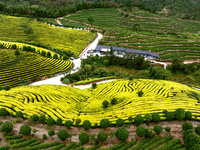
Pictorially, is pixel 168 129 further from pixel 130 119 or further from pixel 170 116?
pixel 130 119

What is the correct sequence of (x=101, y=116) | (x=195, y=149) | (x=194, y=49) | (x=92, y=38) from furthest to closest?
(x=92, y=38), (x=194, y=49), (x=101, y=116), (x=195, y=149)

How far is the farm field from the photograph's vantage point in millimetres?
71438

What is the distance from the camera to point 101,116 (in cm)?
2541

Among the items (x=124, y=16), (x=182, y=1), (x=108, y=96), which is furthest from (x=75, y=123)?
(x=182, y=1)

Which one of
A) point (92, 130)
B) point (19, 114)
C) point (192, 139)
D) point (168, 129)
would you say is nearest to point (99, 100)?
point (92, 130)

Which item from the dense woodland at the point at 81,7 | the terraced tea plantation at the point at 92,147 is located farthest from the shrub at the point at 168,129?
the dense woodland at the point at 81,7

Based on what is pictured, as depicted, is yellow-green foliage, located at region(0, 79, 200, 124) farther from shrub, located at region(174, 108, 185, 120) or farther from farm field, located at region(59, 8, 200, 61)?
farm field, located at region(59, 8, 200, 61)

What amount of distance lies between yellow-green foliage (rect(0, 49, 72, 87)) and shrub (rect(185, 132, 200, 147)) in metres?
41.7

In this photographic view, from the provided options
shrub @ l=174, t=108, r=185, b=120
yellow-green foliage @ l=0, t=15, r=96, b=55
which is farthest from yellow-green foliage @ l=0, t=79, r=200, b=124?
yellow-green foliage @ l=0, t=15, r=96, b=55

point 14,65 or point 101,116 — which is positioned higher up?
point 14,65

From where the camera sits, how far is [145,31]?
312ft

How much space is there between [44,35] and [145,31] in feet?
215

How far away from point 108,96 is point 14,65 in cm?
3469

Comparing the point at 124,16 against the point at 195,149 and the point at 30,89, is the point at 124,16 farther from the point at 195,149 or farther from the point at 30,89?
the point at 195,149
